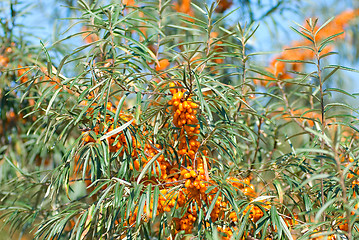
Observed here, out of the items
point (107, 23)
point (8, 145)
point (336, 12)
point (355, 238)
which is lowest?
point (355, 238)

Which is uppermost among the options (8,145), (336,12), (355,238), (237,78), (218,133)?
(336,12)

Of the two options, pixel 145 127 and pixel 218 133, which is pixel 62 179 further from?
pixel 218 133

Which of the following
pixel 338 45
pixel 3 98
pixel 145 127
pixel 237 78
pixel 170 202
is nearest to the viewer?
pixel 170 202

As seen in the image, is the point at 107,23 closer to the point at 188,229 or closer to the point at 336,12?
the point at 188,229

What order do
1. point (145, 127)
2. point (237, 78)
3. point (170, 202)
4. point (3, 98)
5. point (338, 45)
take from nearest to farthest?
point (170, 202) → point (145, 127) → point (3, 98) → point (237, 78) → point (338, 45)

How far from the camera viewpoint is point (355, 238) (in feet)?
2.57

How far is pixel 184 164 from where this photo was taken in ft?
2.78

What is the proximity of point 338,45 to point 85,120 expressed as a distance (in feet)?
5.83

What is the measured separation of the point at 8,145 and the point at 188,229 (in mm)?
1051

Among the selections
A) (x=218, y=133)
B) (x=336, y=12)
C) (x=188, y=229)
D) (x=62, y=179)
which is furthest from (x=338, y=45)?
(x=62, y=179)

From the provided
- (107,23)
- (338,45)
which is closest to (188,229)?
(107,23)

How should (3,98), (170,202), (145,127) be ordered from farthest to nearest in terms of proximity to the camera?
1. (3,98)
2. (145,127)
3. (170,202)

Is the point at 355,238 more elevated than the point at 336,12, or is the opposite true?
the point at 336,12

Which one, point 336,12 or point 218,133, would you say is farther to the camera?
point 336,12
